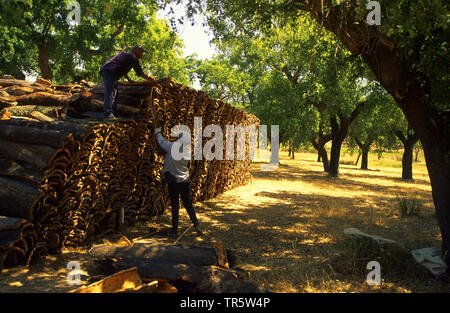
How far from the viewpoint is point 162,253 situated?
161 inches

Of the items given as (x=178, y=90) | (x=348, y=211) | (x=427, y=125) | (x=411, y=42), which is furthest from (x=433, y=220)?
(x=178, y=90)

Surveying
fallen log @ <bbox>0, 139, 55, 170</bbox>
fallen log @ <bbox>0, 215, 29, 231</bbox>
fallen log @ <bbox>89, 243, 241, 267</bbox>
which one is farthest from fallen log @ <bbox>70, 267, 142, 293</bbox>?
fallen log @ <bbox>0, 139, 55, 170</bbox>

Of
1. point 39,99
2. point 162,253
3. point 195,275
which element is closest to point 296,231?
point 162,253

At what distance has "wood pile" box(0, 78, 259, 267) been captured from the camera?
13.2 feet

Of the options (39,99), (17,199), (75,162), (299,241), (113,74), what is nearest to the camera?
(17,199)

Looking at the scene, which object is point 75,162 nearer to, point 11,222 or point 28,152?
point 28,152

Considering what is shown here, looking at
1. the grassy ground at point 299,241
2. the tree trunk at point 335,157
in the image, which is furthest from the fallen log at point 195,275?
the tree trunk at point 335,157

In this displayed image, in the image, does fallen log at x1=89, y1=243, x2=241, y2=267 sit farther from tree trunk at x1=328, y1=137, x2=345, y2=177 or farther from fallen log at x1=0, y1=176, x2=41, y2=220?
tree trunk at x1=328, y1=137, x2=345, y2=177

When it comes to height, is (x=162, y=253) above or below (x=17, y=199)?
below

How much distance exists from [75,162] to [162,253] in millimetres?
1890

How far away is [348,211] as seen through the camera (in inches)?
365

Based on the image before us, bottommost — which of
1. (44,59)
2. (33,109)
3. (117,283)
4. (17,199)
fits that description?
(117,283)

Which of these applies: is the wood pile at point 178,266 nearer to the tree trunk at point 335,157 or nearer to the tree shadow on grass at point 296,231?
the tree shadow on grass at point 296,231

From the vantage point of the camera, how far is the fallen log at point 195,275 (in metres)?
3.35
